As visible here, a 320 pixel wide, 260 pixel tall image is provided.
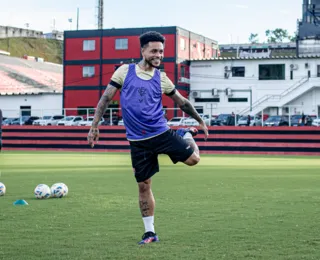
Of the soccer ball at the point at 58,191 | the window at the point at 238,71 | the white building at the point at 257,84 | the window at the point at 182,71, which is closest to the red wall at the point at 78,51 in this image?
the window at the point at 182,71

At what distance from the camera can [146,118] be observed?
7676mm

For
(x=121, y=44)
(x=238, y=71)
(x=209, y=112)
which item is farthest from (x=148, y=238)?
(x=121, y=44)

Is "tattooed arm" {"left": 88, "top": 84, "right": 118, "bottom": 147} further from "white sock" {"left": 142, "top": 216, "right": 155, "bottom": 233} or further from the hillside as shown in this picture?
the hillside

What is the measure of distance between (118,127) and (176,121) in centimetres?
462

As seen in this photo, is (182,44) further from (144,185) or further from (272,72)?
(144,185)

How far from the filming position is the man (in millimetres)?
7660

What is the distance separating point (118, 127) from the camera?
4184cm

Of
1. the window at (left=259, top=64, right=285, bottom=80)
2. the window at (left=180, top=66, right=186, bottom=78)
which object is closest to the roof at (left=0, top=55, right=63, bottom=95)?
the window at (left=180, top=66, right=186, bottom=78)

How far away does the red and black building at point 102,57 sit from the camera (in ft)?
213

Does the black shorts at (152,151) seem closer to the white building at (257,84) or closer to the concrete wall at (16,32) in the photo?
the white building at (257,84)

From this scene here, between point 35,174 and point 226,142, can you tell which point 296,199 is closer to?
point 35,174

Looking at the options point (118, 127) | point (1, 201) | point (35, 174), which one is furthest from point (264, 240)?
point (118, 127)

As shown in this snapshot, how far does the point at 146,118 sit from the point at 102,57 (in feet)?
197

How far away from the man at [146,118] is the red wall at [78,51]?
197ft
